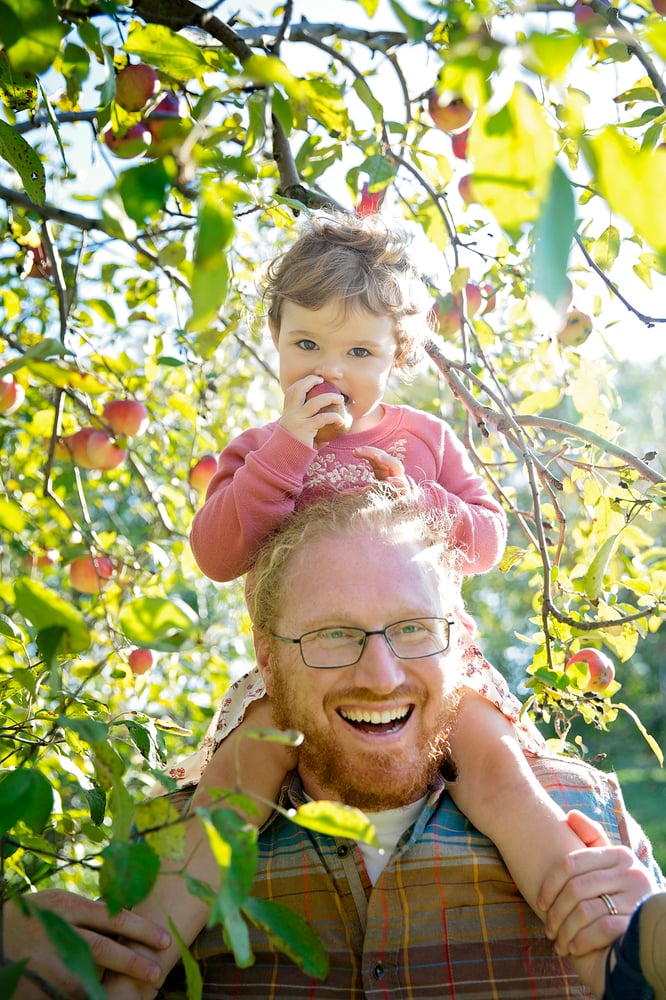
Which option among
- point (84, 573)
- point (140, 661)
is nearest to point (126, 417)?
point (84, 573)

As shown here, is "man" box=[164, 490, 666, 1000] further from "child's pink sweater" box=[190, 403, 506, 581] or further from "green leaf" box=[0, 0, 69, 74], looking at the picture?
"green leaf" box=[0, 0, 69, 74]

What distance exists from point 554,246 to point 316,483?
3.79 ft

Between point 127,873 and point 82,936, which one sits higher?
point 127,873

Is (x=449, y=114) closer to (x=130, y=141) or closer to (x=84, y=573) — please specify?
(x=130, y=141)

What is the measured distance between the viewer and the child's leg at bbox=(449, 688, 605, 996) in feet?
4.31

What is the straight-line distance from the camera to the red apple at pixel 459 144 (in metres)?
2.10

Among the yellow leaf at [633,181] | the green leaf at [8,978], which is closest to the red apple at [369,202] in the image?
the yellow leaf at [633,181]

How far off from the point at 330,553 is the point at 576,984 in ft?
2.31

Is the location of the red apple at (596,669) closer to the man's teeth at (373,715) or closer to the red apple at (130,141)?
the man's teeth at (373,715)

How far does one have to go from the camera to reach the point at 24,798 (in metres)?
1.01

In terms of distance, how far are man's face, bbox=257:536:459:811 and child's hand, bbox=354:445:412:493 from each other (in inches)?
6.6

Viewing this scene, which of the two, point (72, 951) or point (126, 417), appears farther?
point (126, 417)

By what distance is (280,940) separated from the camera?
86cm

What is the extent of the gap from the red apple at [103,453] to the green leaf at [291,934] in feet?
5.44
